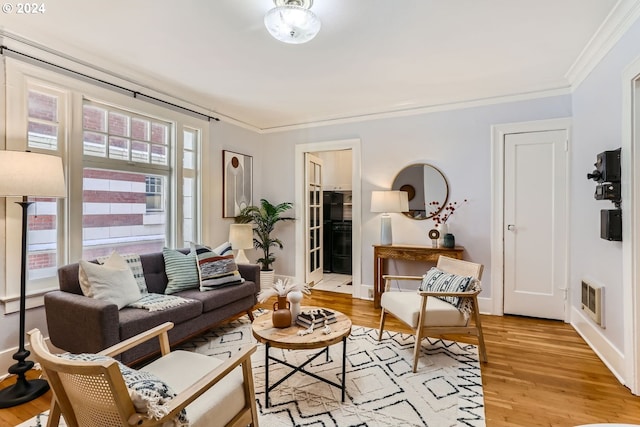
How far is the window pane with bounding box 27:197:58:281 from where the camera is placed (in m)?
2.55

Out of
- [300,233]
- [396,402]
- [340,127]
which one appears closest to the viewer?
[396,402]

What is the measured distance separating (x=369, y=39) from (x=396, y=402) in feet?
8.72

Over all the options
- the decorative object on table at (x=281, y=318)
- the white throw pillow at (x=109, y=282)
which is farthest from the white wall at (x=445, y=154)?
the white throw pillow at (x=109, y=282)

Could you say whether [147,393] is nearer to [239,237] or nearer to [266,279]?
[239,237]

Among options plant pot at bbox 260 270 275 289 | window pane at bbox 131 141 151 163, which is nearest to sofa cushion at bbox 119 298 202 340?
window pane at bbox 131 141 151 163

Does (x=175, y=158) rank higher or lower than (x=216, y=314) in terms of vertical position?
higher

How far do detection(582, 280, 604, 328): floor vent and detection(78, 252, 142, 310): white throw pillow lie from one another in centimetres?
376

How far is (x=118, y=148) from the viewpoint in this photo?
10.5 ft

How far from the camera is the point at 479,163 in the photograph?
3.73 meters

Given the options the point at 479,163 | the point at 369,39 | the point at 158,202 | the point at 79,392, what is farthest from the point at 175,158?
the point at 479,163

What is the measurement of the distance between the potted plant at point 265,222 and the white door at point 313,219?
35 centimetres

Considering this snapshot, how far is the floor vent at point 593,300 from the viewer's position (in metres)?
2.59

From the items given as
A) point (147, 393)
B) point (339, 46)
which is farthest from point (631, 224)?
point (147, 393)

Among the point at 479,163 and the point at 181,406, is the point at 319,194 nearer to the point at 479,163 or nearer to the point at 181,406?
the point at 479,163
